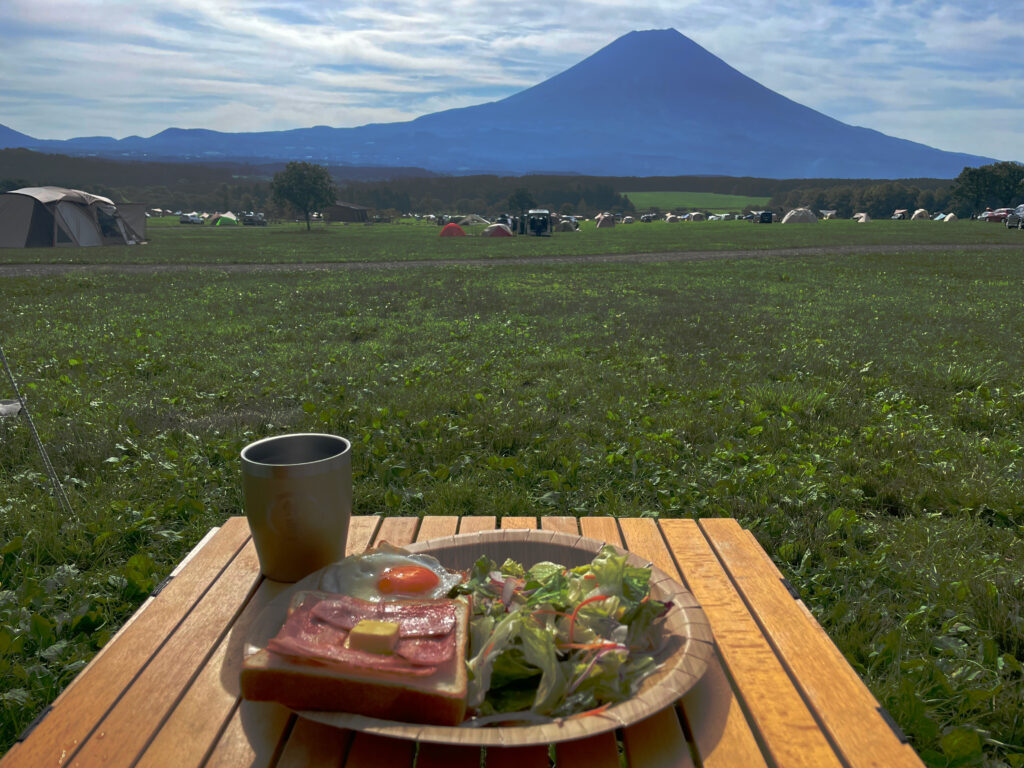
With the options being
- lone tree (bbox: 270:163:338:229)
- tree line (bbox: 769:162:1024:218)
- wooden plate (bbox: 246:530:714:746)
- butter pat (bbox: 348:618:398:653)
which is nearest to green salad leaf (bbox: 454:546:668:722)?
wooden plate (bbox: 246:530:714:746)

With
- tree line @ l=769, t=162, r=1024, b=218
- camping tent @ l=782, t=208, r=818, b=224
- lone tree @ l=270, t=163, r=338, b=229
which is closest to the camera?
lone tree @ l=270, t=163, r=338, b=229

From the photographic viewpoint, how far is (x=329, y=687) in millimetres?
1100

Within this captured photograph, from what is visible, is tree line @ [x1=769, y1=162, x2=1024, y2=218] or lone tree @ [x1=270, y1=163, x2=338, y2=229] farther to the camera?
tree line @ [x1=769, y1=162, x2=1024, y2=218]

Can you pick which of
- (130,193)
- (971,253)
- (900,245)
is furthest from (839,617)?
(130,193)

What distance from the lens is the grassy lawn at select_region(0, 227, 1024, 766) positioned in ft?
9.52

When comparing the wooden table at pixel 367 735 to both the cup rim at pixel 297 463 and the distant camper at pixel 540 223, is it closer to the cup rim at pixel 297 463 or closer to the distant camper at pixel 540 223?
the cup rim at pixel 297 463

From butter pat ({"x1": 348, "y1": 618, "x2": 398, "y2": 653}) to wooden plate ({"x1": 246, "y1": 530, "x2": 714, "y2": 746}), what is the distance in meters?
0.10

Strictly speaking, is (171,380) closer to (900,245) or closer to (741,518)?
(741,518)

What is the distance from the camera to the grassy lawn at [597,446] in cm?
290

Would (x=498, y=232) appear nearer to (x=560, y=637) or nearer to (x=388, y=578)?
(x=388, y=578)

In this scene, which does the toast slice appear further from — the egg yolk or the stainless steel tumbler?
the stainless steel tumbler

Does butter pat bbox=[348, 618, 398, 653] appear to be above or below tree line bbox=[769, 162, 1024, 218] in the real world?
below

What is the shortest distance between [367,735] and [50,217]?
3977cm

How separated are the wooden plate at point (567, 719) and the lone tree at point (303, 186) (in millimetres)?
→ 63311
